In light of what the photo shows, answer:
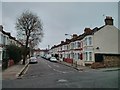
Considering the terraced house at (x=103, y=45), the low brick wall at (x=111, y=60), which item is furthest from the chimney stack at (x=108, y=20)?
the low brick wall at (x=111, y=60)

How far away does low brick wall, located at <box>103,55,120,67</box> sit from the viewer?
40875 mm

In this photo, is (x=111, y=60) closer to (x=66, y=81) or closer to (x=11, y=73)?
(x=11, y=73)

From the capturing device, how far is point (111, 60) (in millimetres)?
41875

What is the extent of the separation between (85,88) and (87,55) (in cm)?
2926

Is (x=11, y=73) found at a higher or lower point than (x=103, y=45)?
lower

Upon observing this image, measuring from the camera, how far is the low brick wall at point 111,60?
→ 4088 cm

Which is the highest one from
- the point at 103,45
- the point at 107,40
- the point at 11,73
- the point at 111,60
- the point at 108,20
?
the point at 108,20

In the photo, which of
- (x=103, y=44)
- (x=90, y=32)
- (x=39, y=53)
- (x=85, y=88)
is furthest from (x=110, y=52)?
(x=39, y=53)

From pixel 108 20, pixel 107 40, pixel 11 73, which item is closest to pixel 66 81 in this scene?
pixel 11 73

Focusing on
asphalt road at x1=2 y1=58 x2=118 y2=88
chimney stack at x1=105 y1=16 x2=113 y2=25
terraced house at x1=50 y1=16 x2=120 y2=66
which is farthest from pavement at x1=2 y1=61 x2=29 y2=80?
chimney stack at x1=105 y1=16 x2=113 y2=25

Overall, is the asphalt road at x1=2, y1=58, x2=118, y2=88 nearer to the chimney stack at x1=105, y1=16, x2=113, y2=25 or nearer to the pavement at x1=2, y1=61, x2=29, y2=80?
the pavement at x1=2, y1=61, x2=29, y2=80

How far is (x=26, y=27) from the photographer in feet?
165

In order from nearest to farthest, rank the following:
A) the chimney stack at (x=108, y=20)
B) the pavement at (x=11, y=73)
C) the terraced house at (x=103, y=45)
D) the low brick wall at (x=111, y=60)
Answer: the pavement at (x=11, y=73) < the low brick wall at (x=111, y=60) < the terraced house at (x=103, y=45) < the chimney stack at (x=108, y=20)

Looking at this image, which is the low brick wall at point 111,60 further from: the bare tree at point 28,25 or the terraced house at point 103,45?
the bare tree at point 28,25
